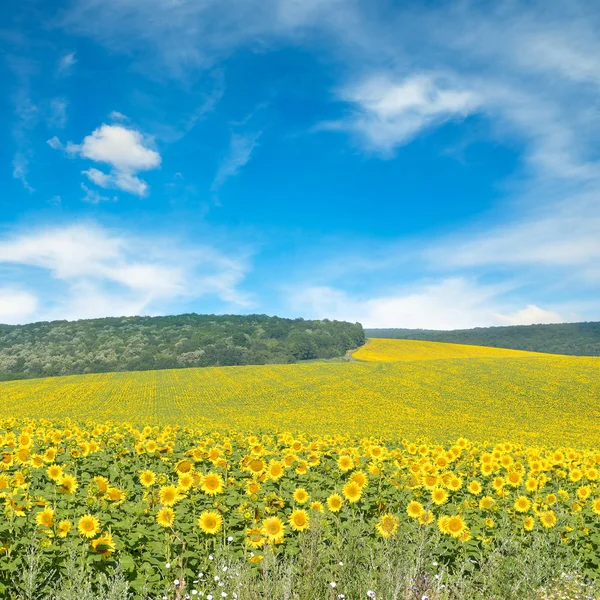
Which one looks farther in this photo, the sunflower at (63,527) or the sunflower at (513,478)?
the sunflower at (513,478)

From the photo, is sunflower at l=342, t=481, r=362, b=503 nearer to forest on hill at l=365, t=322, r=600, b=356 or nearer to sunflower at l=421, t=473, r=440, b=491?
sunflower at l=421, t=473, r=440, b=491

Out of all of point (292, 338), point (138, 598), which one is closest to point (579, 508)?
point (138, 598)

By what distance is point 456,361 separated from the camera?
192 feet

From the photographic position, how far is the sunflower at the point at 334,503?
5840 millimetres

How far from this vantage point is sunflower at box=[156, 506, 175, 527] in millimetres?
4953

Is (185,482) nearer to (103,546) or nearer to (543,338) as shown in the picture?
(103,546)

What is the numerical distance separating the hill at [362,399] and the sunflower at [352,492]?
66.1 ft

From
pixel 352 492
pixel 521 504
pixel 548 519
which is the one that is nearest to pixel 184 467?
pixel 352 492

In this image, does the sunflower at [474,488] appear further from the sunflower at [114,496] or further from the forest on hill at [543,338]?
the forest on hill at [543,338]

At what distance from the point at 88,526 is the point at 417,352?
3720 inches

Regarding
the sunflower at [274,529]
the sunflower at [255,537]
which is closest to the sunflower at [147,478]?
the sunflower at [255,537]

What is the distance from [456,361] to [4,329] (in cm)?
9662

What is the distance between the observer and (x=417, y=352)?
314 feet

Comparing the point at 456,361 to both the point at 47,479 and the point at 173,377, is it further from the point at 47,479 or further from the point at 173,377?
the point at 47,479
